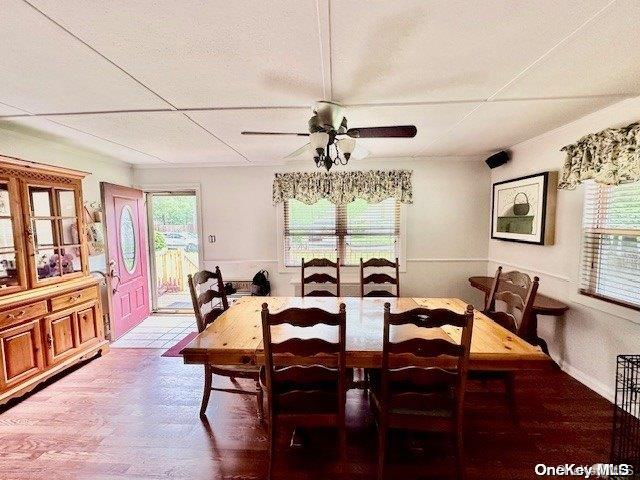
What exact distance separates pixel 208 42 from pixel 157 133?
1716 millimetres

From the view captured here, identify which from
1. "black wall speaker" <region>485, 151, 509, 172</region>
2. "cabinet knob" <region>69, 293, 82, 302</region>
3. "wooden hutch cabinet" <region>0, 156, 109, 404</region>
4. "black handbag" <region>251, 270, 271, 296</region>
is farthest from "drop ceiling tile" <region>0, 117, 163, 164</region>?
"black wall speaker" <region>485, 151, 509, 172</region>

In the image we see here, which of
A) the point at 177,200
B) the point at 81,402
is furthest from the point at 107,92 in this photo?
the point at 177,200

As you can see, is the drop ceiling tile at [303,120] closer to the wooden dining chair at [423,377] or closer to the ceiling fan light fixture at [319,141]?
the ceiling fan light fixture at [319,141]

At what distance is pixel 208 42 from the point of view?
138 cm

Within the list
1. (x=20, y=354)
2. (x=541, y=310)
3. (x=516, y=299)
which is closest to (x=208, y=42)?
(x=516, y=299)

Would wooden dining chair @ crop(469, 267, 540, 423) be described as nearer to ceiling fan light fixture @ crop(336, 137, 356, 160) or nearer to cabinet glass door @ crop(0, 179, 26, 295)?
ceiling fan light fixture @ crop(336, 137, 356, 160)

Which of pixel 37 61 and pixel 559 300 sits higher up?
pixel 37 61

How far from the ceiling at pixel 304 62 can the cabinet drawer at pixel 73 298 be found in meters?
1.56

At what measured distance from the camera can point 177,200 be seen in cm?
542

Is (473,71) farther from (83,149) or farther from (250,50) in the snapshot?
(83,149)

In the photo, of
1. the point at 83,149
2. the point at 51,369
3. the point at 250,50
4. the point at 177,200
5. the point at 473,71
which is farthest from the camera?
A: the point at 177,200

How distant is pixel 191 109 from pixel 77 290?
7.34ft

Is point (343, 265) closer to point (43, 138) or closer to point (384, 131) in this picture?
point (384, 131)

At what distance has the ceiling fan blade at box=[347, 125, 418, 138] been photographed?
1.89 meters
